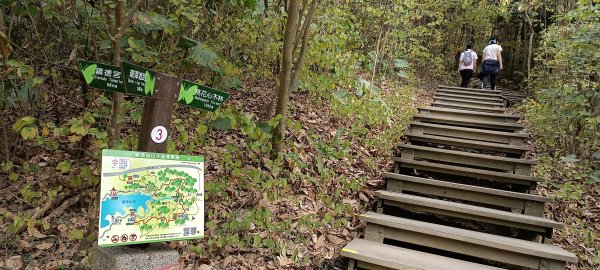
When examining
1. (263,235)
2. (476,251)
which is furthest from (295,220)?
(476,251)

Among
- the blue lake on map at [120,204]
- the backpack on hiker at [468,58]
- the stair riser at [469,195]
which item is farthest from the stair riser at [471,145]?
the backpack on hiker at [468,58]

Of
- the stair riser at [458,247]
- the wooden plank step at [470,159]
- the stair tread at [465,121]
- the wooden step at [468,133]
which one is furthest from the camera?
the stair tread at [465,121]

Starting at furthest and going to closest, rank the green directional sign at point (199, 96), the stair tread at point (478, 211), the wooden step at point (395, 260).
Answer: the stair tread at point (478, 211), the wooden step at point (395, 260), the green directional sign at point (199, 96)

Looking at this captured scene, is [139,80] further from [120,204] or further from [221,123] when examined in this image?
[221,123]

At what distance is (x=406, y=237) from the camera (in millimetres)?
3738

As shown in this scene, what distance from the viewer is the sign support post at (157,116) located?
6.41 feet

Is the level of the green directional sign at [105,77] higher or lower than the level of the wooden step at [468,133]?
lower

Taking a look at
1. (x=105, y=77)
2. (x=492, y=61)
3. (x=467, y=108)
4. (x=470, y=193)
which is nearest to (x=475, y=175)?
(x=470, y=193)

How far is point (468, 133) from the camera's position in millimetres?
6043

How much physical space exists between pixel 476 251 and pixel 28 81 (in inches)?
159

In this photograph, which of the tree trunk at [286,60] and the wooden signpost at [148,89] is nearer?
the wooden signpost at [148,89]

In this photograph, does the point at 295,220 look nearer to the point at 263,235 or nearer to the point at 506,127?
the point at 263,235

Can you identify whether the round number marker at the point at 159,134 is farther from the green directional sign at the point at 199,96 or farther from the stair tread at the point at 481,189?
the stair tread at the point at 481,189

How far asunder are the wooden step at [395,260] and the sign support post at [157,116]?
6.59 ft
